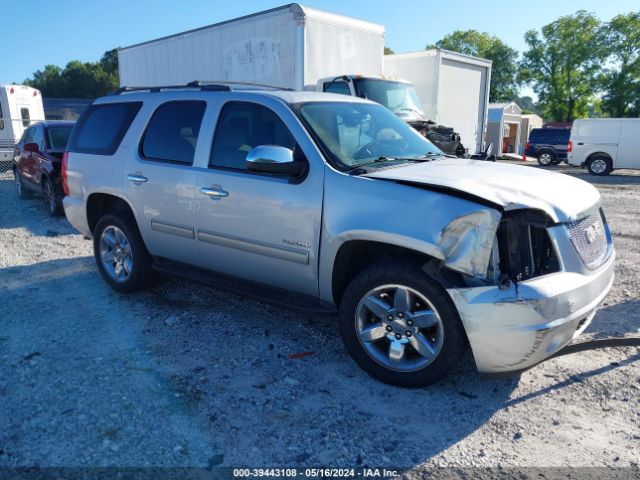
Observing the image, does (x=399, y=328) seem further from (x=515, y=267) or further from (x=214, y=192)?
(x=214, y=192)

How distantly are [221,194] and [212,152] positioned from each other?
0.40m

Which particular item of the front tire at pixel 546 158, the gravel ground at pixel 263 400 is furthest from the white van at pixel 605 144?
the gravel ground at pixel 263 400

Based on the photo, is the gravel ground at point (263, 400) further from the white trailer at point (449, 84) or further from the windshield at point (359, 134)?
the white trailer at point (449, 84)

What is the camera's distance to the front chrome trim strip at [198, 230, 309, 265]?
3.63 m

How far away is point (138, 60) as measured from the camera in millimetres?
14508

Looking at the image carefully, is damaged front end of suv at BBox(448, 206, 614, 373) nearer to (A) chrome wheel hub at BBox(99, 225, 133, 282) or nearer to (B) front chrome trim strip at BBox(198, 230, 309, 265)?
(B) front chrome trim strip at BBox(198, 230, 309, 265)

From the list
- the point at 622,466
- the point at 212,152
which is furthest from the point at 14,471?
the point at 622,466

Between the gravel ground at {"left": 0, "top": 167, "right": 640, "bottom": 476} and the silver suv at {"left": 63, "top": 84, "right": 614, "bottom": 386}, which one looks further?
the silver suv at {"left": 63, "top": 84, "right": 614, "bottom": 386}

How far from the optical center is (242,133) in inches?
161

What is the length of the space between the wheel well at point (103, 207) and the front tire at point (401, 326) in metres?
2.72

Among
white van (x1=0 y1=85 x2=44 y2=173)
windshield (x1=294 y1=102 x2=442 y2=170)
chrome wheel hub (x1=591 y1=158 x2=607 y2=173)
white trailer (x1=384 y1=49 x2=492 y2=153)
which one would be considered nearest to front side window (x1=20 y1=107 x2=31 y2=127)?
white van (x1=0 y1=85 x2=44 y2=173)

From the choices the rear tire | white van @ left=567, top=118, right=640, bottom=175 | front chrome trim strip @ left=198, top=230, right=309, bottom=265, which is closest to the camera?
front chrome trim strip @ left=198, top=230, right=309, bottom=265

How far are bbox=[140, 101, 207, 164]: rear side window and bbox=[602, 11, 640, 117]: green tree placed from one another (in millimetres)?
49996

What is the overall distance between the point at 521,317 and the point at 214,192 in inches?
95.0
